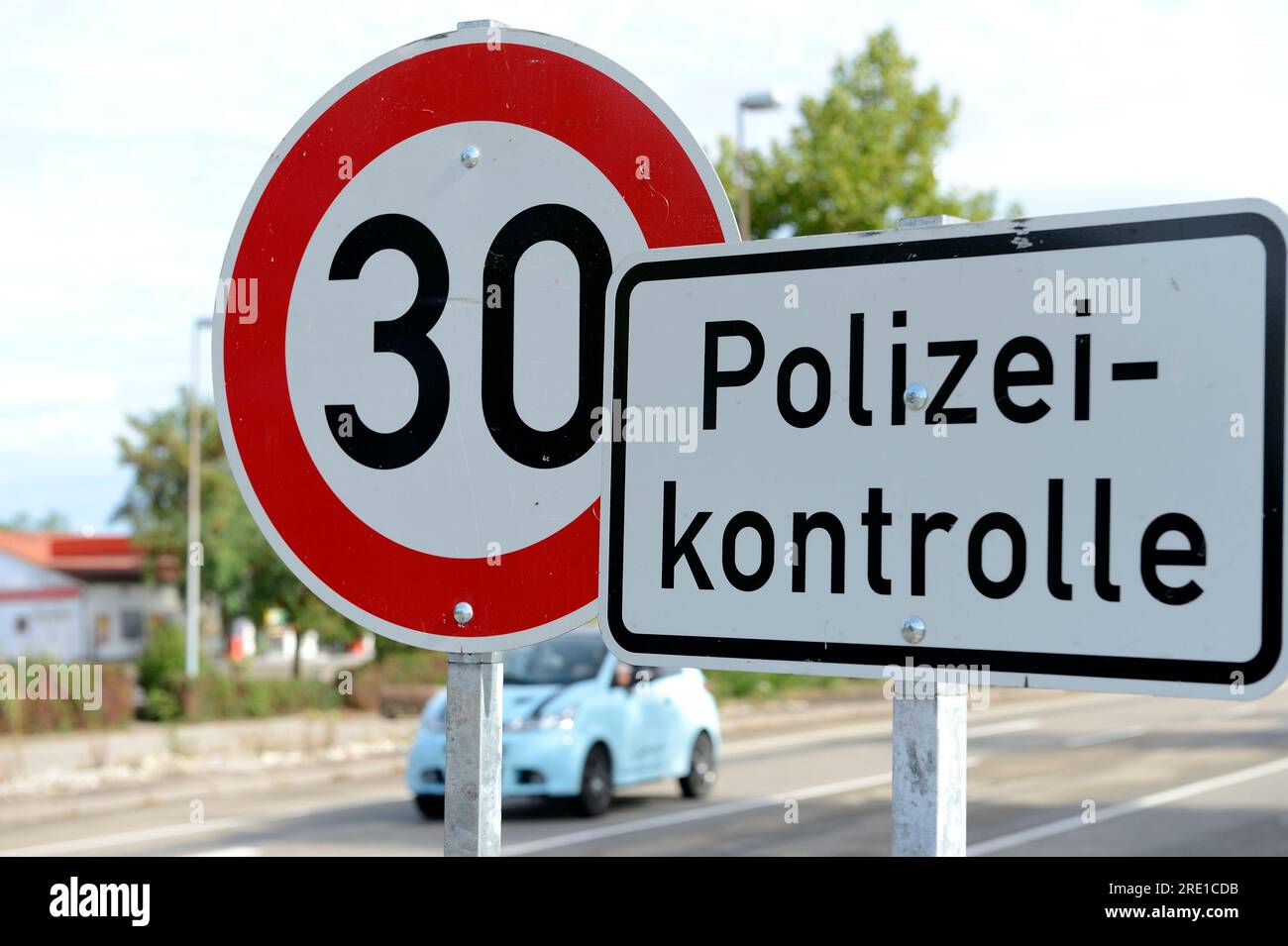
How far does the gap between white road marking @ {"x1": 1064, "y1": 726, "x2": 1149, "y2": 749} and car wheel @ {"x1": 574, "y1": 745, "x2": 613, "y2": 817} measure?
30.8 ft

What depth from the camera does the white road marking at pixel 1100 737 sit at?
21703 mm

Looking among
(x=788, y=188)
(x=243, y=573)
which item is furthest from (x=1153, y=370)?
(x=243, y=573)

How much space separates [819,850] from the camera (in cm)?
1186

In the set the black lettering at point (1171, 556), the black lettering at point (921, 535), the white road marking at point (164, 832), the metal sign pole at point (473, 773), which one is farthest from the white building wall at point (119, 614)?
the black lettering at point (1171, 556)

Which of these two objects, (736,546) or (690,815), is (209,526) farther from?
(736,546)

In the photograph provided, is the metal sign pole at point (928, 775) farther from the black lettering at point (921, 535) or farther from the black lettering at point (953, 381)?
the black lettering at point (953, 381)

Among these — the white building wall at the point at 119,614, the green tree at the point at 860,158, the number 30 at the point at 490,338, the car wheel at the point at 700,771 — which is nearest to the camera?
the number 30 at the point at 490,338

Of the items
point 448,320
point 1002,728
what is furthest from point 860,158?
point 448,320

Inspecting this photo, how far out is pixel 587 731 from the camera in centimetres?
1440

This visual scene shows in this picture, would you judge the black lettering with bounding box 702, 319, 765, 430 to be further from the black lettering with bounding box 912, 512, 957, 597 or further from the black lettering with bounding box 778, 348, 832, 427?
the black lettering with bounding box 912, 512, 957, 597

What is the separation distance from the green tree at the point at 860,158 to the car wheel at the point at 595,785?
17.8 meters

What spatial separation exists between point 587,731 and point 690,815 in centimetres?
136

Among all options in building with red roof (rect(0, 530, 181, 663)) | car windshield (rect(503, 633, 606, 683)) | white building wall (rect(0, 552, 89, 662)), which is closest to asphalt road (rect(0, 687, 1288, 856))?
car windshield (rect(503, 633, 606, 683))

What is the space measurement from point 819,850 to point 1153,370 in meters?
10.9
